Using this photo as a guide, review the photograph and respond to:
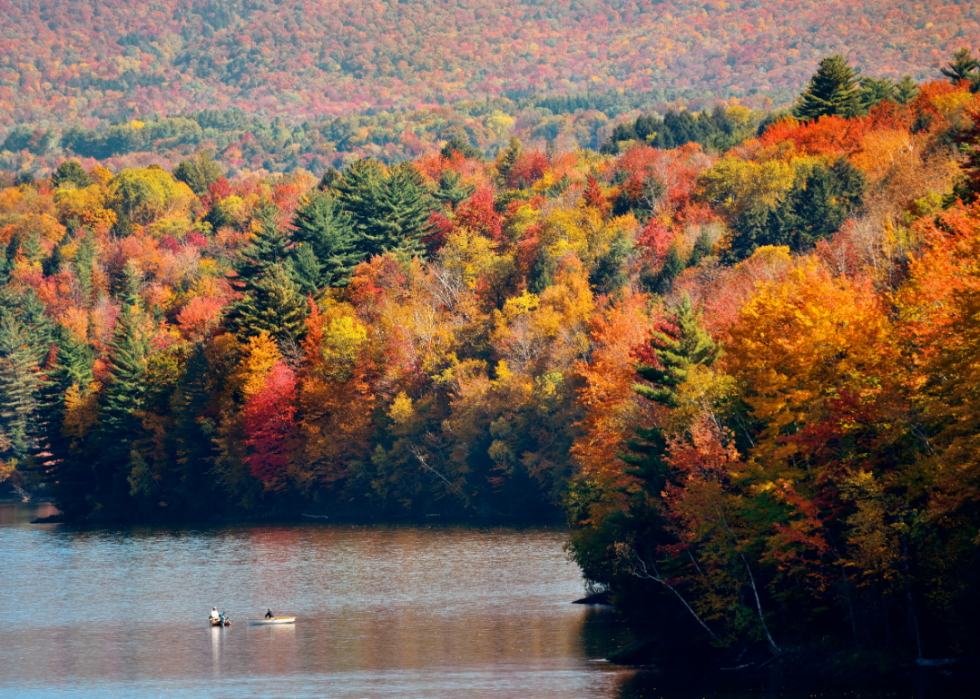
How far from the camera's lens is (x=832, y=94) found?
130125mm

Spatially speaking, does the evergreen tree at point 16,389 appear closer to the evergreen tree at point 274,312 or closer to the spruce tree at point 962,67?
the evergreen tree at point 274,312

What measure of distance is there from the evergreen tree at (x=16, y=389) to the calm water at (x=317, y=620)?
189 ft

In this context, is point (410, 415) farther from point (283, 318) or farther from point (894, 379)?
point (894, 379)

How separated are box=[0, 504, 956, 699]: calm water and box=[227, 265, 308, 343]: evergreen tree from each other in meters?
25.2

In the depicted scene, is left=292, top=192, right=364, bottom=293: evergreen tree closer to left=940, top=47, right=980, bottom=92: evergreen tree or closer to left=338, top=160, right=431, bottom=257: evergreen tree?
left=338, top=160, right=431, bottom=257: evergreen tree

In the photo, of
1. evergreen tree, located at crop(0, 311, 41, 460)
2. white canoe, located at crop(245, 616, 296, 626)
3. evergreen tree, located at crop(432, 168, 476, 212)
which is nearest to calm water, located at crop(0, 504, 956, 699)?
white canoe, located at crop(245, 616, 296, 626)

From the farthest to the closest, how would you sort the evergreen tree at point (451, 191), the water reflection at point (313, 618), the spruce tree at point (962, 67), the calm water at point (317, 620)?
the evergreen tree at point (451, 191), the spruce tree at point (962, 67), the water reflection at point (313, 618), the calm water at point (317, 620)

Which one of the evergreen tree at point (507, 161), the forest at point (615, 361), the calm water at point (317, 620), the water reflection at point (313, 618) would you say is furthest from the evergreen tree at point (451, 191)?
the calm water at point (317, 620)

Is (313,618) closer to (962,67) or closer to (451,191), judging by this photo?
(451,191)

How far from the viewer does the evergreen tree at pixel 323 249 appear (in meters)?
126

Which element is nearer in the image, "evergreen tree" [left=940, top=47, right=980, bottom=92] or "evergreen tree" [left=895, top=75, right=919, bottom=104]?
"evergreen tree" [left=940, top=47, right=980, bottom=92]

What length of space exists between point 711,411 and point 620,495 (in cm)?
779

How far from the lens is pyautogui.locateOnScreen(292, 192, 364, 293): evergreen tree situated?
12569 centimetres

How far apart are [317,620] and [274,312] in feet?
190
